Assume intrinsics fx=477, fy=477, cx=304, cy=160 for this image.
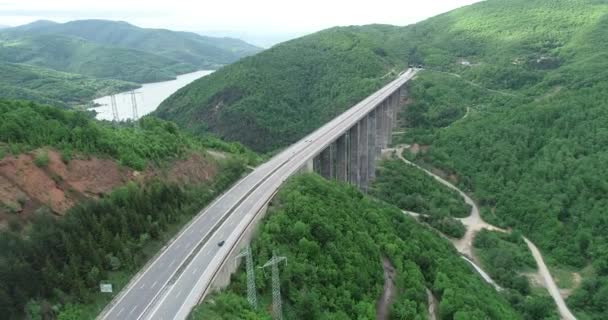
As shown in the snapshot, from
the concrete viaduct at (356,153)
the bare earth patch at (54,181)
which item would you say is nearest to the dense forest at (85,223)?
the bare earth patch at (54,181)

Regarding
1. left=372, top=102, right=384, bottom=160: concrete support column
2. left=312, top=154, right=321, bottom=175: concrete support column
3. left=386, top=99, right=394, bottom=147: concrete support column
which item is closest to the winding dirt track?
left=372, top=102, right=384, bottom=160: concrete support column

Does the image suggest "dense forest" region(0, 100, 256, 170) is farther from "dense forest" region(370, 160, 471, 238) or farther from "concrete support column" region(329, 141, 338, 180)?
"dense forest" region(370, 160, 471, 238)

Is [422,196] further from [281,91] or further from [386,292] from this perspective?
[281,91]

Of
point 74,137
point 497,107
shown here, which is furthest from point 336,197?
point 497,107

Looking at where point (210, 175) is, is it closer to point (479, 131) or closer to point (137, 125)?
point (137, 125)

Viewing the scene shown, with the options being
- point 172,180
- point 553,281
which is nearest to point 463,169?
point 553,281

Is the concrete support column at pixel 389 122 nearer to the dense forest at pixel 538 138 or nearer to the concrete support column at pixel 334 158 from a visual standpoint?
the dense forest at pixel 538 138
